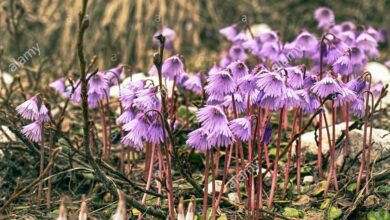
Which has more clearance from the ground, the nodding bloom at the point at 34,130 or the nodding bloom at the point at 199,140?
the nodding bloom at the point at 34,130

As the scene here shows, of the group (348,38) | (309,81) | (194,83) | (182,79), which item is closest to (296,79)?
(309,81)

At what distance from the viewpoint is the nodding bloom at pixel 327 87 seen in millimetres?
2453

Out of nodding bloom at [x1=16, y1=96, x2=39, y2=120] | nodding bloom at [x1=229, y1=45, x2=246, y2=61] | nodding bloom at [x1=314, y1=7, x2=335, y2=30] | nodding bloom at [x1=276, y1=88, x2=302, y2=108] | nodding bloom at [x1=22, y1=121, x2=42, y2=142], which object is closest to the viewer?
nodding bloom at [x1=276, y1=88, x2=302, y2=108]

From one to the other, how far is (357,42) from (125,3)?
357cm

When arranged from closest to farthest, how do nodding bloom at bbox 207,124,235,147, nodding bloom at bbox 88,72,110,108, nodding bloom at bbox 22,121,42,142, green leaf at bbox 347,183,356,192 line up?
nodding bloom at bbox 207,124,235,147 < nodding bloom at bbox 22,121,42,142 < green leaf at bbox 347,183,356,192 < nodding bloom at bbox 88,72,110,108

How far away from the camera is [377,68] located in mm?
4785

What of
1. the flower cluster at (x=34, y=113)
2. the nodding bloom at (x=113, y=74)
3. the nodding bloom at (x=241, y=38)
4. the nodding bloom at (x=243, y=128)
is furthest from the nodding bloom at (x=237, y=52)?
the nodding bloom at (x=243, y=128)

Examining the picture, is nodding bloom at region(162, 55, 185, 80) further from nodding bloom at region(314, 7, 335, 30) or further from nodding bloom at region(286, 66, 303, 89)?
nodding bloom at region(314, 7, 335, 30)

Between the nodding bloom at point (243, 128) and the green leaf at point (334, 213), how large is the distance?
24.5 inches

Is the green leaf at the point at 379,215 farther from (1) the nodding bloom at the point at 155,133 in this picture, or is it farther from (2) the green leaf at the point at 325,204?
(1) the nodding bloom at the point at 155,133

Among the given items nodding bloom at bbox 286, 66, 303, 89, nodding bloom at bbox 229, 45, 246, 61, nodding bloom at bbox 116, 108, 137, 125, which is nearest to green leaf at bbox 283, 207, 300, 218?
nodding bloom at bbox 286, 66, 303, 89

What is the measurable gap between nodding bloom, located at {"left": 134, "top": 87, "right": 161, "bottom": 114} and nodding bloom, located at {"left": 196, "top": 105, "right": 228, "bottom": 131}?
0.26 m

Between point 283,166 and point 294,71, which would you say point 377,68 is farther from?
point 294,71

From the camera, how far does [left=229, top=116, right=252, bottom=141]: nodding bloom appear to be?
88.7 inches
